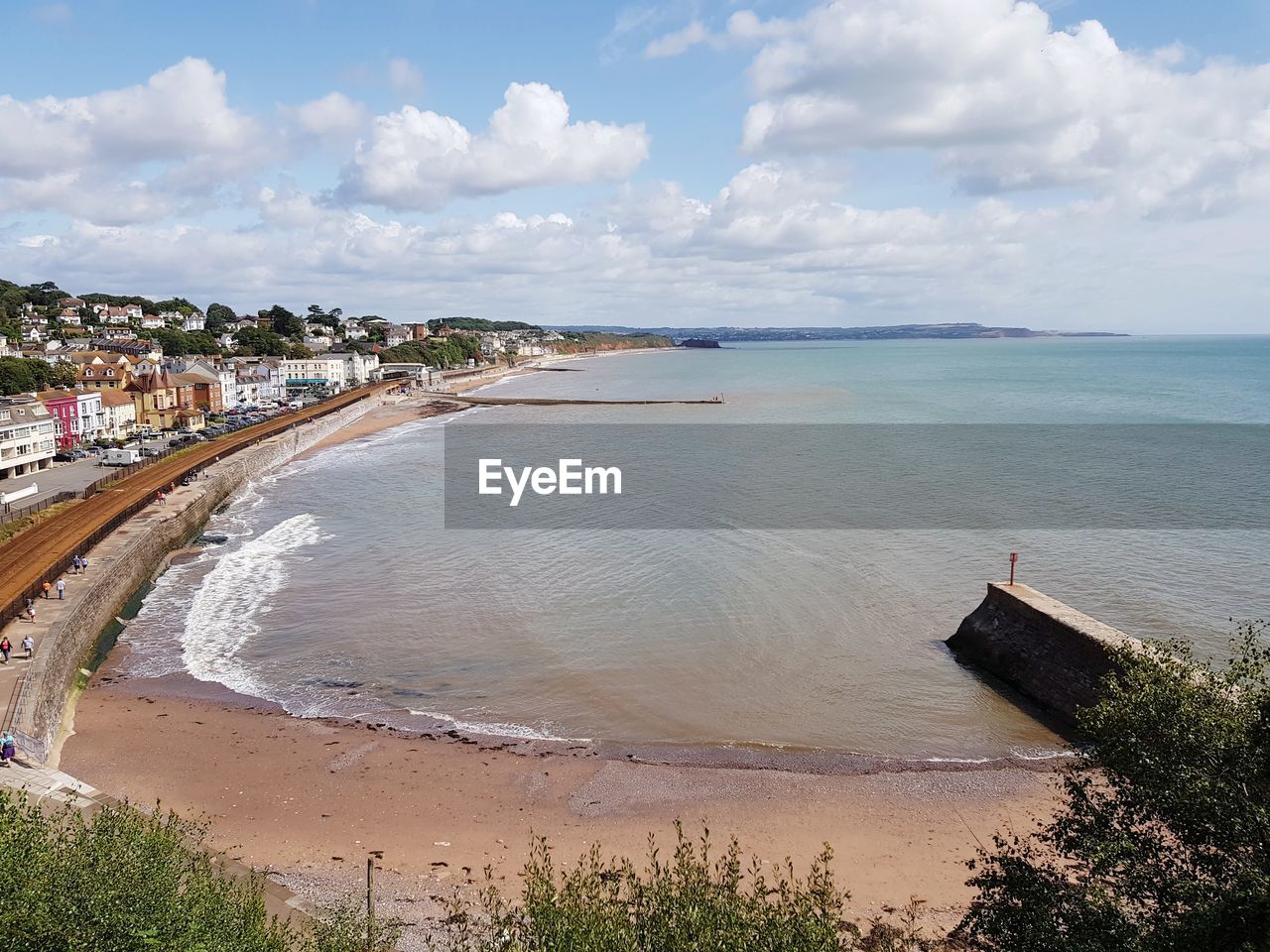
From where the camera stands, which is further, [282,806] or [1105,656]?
[1105,656]

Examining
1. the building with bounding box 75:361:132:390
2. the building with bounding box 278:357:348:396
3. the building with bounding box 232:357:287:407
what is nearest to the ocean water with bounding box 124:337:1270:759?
the building with bounding box 75:361:132:390

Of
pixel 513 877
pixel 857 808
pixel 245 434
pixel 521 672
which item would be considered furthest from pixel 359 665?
pixel 245 434

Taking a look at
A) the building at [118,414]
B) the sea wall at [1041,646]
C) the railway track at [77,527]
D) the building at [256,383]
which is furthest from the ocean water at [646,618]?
the building at [256,383]

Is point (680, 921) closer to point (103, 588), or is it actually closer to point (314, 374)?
point (103, 588)

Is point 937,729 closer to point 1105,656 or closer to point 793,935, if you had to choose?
point 1105,656

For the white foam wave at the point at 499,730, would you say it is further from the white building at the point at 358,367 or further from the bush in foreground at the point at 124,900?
the white building at the point at 358,367

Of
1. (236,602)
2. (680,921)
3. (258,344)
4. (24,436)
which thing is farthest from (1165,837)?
(258,344)

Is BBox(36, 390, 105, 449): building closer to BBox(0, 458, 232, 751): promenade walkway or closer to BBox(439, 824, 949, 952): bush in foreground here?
BBox(0, 458, 232, 751): promenade walkway
